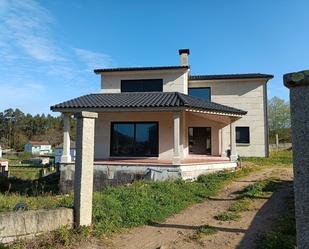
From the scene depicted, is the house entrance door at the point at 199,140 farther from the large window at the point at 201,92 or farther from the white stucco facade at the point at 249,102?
the large window at the point at 201,92

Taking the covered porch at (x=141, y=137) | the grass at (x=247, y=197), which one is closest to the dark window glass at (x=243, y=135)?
the covered porch at (x=141, y=137)

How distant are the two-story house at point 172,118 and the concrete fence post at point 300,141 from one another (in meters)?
10.9

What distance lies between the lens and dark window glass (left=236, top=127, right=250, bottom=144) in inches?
989

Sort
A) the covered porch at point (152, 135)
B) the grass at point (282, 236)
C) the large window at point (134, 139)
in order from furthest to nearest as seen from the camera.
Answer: the large window at point (134, 139)
the covered porch at point (152, 135)
the grass at point (282, 236)

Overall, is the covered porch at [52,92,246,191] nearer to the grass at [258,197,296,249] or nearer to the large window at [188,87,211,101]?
the large window at [188,87,211,101]

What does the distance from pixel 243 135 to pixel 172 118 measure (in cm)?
929

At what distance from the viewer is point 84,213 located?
22.3 ft

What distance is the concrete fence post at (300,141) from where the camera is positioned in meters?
3.29

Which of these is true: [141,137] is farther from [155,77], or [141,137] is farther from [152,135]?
[155,77]

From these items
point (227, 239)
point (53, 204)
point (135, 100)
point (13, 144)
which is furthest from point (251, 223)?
point (13, 144)

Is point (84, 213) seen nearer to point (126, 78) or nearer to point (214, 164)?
point (214, 164)

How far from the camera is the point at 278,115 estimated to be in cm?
5256

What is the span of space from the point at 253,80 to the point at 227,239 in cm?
2034

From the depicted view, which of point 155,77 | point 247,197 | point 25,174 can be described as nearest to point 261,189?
point 247,197
